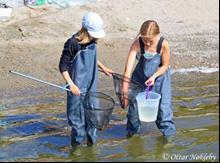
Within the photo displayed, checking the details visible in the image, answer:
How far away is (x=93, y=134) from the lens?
24.3 feet

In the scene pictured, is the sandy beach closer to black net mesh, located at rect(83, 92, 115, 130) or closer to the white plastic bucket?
black net mesh, located at rect(83, 92, 115, 130)

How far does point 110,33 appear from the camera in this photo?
16359 millimetres

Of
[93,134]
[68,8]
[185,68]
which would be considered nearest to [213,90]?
[185,68]

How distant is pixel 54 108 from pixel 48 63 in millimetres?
3646

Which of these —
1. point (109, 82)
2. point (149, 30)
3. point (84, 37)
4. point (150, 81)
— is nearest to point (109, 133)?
point (150, 81)

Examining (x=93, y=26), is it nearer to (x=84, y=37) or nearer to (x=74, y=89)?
(x=84, y=37)

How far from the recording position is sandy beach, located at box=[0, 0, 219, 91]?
13.3 m

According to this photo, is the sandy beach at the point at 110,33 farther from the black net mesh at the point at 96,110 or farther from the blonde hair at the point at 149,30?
the blonde hair at the point at 149,30

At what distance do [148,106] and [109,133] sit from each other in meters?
1.39

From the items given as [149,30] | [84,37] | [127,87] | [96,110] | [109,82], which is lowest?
[109,82]

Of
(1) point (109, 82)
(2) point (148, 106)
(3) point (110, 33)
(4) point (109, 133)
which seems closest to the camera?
(2) point (148, 106)

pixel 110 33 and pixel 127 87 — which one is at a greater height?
pixel 127 87

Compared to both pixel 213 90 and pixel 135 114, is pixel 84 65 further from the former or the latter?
pixel 213 90

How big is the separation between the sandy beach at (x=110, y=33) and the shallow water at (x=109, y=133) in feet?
6.11
